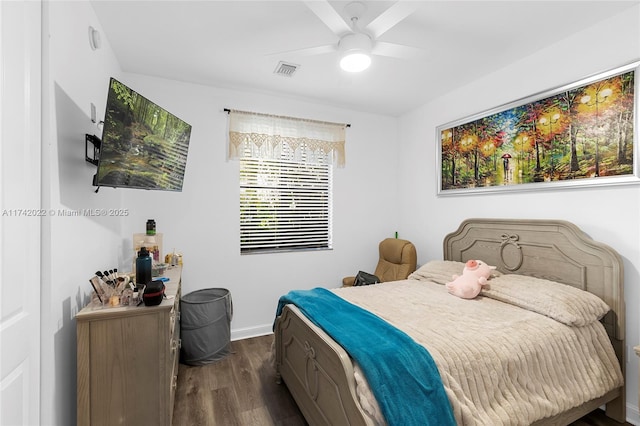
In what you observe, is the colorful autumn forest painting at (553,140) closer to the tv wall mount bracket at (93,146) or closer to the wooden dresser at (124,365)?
the wooden dresser at (124,365)

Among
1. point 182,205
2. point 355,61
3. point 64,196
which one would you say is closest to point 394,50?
point 355,61

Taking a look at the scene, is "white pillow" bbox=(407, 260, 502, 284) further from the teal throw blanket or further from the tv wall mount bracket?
the tv wall mount bracket

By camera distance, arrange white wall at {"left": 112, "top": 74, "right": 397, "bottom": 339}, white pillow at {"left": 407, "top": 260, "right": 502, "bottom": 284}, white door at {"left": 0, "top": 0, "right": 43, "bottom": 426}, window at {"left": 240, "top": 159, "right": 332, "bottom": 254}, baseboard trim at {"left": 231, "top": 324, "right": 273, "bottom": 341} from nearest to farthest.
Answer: white door at {"left": 0, "top": 0, "right": 43, "bottom": 426} → white pillow at {"left": 407, "top": 260, "right": 502, "bottom": 284} → white wall at {"left": 112, "top": 74, "right": 397, "bottom": 339} → baseboard trim at {"left": 231, "top": 324, "right": 273, "bottom": 341} → window at {"left": 240, "top": 159, "right": 332, "bottom": 254}

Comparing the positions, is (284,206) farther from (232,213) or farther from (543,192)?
(543,192)

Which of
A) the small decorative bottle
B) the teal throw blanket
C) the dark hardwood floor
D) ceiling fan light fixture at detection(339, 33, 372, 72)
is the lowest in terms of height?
the dark hardwood floor

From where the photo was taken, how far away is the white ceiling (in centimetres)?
198

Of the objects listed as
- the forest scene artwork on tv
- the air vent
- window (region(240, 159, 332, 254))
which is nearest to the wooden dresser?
the forest scene artwork on tv

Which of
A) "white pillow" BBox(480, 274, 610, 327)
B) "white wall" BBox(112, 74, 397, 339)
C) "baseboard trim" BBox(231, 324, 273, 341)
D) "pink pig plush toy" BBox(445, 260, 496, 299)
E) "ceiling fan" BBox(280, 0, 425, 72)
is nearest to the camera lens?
"ceiling fan" BBox(280, 0, 425, 72)

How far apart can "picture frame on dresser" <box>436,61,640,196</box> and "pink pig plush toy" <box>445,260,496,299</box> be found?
2.79ft

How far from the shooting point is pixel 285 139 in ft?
11.4

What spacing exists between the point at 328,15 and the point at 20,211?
178cm

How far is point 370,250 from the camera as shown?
13.2 ft

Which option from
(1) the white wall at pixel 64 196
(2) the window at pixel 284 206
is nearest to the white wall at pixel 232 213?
(2) the window at pixel 284 206

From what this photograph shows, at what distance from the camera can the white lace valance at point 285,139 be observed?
3281 millimetres
